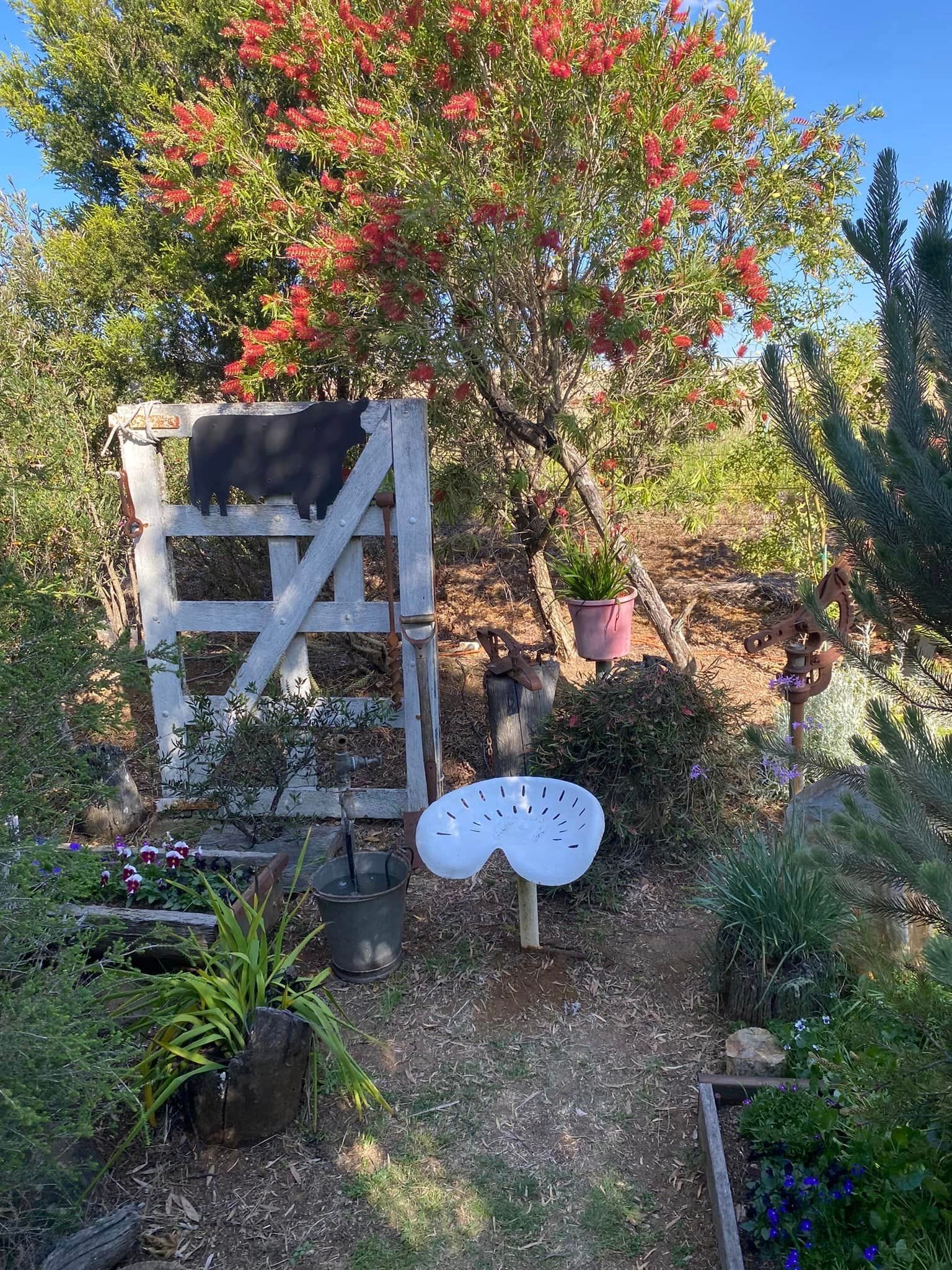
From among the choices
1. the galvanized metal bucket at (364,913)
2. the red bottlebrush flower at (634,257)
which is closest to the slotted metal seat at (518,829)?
the galvanized metal bucket at (364,913)

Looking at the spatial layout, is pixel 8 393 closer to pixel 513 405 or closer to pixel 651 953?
pixel 513 405

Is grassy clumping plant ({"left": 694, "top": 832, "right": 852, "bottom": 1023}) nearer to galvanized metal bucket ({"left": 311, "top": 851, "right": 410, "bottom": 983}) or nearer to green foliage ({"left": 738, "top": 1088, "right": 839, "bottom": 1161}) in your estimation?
green foliage ({"left": 738, "top": 1088, "right": 839, "bottom": 1161})

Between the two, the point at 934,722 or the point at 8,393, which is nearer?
the point at 934,722

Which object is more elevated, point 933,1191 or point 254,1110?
point 933,1191

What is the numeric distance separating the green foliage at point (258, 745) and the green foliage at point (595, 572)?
158 cm

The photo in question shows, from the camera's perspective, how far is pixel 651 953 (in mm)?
3119

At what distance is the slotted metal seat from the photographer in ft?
8.99

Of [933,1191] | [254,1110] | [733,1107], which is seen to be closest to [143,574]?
[254,1110]

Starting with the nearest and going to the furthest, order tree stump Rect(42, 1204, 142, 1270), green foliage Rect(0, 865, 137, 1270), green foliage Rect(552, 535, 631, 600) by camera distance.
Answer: green foliage Rect(0, 865, 137, 1270) < tree stump Rect(42, 1204, 142, 1270) < green foliage Rect(552, 535, 631, 600)

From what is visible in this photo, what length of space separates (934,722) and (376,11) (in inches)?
183

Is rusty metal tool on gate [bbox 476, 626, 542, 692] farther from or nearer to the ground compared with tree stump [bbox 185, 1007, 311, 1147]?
farther from the ground

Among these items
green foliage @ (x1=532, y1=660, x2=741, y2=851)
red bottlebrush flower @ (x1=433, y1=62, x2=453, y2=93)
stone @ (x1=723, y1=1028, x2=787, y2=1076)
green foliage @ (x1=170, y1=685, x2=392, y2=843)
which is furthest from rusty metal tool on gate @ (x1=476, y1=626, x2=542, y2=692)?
red bottlebrush flower @ (x1=433, y1=62, x2=453, y2=93)

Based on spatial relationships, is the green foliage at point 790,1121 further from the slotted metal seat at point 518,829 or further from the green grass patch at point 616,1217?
the slotted metal seat at point 518,829

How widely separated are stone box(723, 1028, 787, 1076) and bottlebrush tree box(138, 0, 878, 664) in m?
3.10
